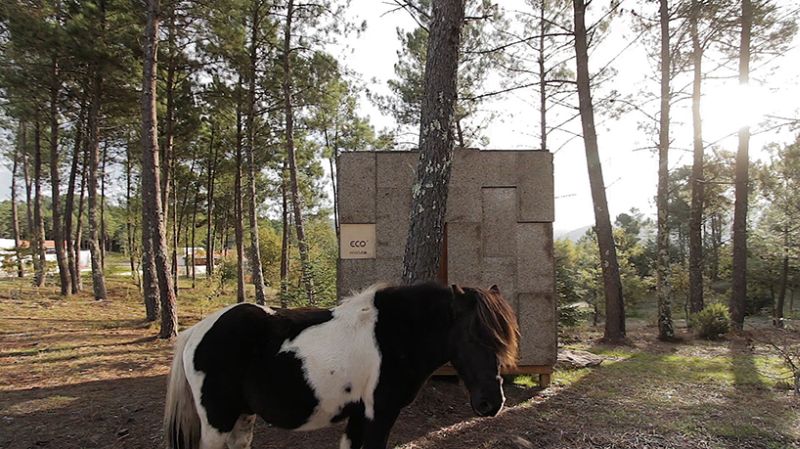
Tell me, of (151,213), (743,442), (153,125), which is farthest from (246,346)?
(153,125)

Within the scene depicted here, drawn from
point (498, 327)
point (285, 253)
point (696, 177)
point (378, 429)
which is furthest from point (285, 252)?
point (498, 327)

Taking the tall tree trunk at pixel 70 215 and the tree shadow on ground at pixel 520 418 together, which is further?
the tall tree trunk at pixel 70 215

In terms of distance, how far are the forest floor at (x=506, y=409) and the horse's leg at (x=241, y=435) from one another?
0.95m

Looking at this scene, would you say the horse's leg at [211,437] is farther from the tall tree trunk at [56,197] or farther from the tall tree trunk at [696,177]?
the tall tree trunk at [56,197]

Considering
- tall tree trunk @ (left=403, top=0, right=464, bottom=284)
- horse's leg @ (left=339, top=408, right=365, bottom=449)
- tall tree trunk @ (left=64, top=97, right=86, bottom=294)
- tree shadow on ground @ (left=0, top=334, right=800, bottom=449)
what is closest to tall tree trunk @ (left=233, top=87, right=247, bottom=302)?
tall tree trunk @ (left=64, top=97, right=86, bottom=294)

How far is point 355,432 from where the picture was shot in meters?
2.63

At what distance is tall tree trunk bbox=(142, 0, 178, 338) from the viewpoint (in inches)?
318

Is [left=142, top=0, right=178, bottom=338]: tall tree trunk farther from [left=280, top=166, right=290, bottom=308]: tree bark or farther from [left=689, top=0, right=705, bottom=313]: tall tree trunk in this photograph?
[left=689, top=0, right=705, bottom=313]: tall tree trunk

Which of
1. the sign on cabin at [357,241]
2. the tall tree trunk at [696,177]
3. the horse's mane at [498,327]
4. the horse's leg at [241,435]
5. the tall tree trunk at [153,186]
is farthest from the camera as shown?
the tall tree trunk at [696,177]

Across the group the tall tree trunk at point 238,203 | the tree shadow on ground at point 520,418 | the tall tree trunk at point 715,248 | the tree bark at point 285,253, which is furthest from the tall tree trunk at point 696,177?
the tall tree trunk at point 238,203

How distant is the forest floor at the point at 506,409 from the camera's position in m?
3.97

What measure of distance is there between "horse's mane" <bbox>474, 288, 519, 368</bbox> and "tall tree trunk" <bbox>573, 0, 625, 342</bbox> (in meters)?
8.08

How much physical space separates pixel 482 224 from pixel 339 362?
343 centimetres

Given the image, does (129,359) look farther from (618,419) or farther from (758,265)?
(758,265)
